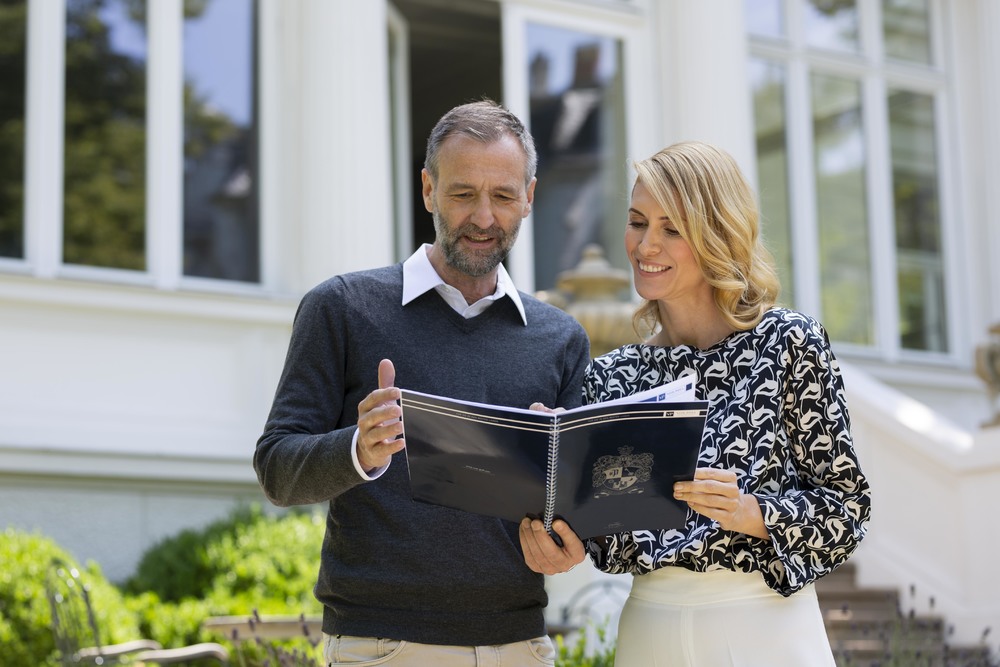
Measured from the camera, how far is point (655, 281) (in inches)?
117

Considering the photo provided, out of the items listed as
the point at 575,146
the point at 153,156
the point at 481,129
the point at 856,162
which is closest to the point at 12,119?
the point at 153,156

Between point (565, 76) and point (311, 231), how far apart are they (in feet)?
8.57

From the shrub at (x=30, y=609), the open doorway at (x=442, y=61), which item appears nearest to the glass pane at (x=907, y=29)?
the open doorway at (x=442, y=61)

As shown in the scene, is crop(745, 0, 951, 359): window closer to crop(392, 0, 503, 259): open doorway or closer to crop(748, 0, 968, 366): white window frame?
crop(748, 0, 968, 366): white window frame

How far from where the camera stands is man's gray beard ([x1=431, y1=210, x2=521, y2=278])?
9.99ft

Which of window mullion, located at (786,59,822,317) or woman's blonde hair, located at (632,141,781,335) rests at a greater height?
window mullion, located at (786,59,822,317)

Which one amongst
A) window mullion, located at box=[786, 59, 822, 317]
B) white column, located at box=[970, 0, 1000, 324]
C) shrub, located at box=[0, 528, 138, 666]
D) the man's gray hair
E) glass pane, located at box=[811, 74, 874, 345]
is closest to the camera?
the man's gray hair

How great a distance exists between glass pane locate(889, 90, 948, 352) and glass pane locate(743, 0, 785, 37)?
1.30 m

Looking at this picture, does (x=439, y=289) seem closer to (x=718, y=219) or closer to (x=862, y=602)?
Answer: (x=718, y=219)

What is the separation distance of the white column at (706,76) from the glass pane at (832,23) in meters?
1.43

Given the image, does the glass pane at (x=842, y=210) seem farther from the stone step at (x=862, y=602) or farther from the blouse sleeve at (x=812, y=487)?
the blouse sleeve at (x=812, y=487)

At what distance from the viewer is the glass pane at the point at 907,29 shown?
12328 millimetres

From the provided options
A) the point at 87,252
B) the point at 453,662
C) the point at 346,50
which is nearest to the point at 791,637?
the point at 453,662

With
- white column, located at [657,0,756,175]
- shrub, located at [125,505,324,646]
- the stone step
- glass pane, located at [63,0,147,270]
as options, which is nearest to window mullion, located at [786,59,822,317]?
white column, located at [657,0,756,175]
